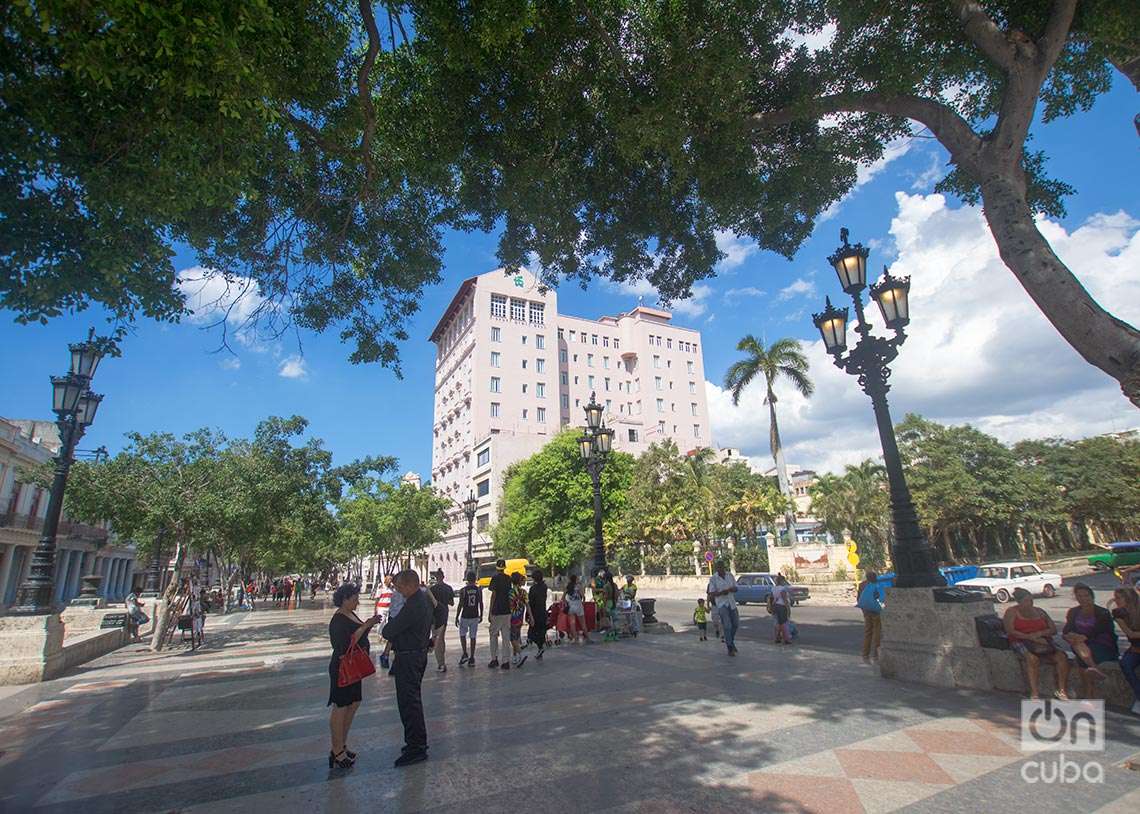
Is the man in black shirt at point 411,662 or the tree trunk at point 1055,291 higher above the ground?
the tree trunk at point 1055,291

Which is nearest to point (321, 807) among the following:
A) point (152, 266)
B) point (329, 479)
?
point (152, 266)

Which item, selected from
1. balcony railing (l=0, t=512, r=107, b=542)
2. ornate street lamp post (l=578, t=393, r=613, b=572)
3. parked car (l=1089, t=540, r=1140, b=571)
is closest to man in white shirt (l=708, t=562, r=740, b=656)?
ornate street lamp post (l=578, t=393, r=613, b=572)

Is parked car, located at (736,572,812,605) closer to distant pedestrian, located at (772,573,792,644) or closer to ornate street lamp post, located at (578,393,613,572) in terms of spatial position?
ornate street lamp post, located at (578,393,613,572)

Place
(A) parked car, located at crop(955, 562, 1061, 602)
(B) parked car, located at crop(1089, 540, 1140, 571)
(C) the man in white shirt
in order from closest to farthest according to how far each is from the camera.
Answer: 1. (C) the man in white shirt
2. (A) parked car, located at crop(955, 562, 1061, 602)
3. (B) parked car, located at crop(1089, 540, 1140, 571)

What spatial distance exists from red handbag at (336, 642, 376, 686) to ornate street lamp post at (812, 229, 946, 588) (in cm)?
642

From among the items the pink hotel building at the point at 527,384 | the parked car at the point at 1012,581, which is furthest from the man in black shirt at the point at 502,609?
the pink hotel building at the point at 527,384

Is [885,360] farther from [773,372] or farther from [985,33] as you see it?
[773,372]

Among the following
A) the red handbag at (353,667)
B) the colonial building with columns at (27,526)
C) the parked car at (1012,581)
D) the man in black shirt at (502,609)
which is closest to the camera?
the red handbag at (353,667)

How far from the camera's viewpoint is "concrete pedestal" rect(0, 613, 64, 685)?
917 cm

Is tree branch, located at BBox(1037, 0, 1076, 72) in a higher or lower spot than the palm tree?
lower

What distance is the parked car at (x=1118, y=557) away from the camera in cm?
2850

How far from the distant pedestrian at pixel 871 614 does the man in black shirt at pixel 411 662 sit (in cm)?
722

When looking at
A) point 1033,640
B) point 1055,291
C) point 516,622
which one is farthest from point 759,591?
point 1055,291

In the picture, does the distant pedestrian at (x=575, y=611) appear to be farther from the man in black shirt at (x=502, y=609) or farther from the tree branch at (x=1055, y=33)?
the tree branch at (x=1055, y=33)
